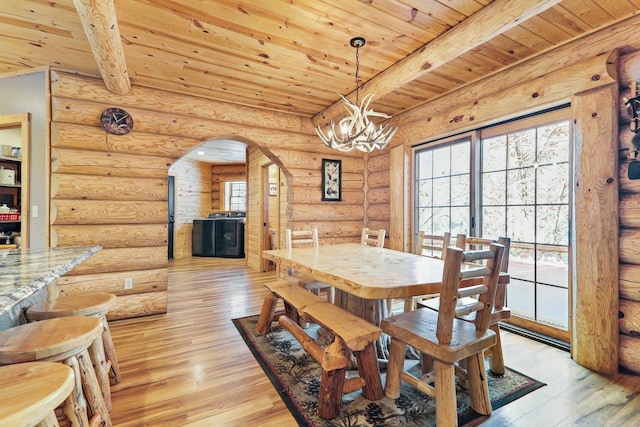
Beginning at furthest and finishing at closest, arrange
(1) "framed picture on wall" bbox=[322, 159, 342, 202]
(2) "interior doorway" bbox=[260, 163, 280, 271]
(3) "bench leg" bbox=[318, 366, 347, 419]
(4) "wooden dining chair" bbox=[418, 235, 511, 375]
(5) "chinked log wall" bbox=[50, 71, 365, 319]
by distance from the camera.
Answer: (2) "interior doorway" bbox=[260, 163, 280, 271], (1) "framed picture on wall" bbox=[322, 159, 342, 202], (5) "chinked log wall" bbox=[50, 71, 365, 319], (4) "wooden dining chair" bbox=[418, 235, 511, 375], (3) "bench leg" bbox=[318, 366, 347, 419]

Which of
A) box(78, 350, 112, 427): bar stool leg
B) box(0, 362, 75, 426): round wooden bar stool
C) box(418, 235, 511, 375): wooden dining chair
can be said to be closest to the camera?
box(0, 362, 75, 426): round wooden bar stool

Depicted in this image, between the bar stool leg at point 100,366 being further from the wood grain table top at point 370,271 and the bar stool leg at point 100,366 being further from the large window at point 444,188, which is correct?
the large window at point 444,188

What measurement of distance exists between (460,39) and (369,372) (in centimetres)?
234

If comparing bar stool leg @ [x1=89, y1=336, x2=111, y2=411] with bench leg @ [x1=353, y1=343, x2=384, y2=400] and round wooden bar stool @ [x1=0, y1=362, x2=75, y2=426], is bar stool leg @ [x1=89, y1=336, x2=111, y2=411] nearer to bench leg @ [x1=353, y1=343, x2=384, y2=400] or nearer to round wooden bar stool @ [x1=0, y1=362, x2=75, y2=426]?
round wooden bar stool @ [x1=0, y1=362, x2=75, y2=426]

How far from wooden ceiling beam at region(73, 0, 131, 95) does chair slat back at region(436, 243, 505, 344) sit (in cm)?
229

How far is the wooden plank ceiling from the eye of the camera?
1.93 meters

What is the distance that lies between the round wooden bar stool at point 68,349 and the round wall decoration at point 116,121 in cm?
225

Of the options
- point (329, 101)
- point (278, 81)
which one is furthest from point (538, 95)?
point (278, 81)

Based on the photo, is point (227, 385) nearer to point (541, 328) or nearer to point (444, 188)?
point (541, 328)

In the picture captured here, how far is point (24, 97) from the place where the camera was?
287 centimetres

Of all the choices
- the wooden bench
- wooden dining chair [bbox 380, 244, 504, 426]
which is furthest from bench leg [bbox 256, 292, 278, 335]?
wooden dining chair [bbox 380, 244, 504, 426]

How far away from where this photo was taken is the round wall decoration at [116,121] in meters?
2.90

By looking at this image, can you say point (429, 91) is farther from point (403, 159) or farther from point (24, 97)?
point (24, 97)

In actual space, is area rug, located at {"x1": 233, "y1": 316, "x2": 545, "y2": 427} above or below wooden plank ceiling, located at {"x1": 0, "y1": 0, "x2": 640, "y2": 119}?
below
